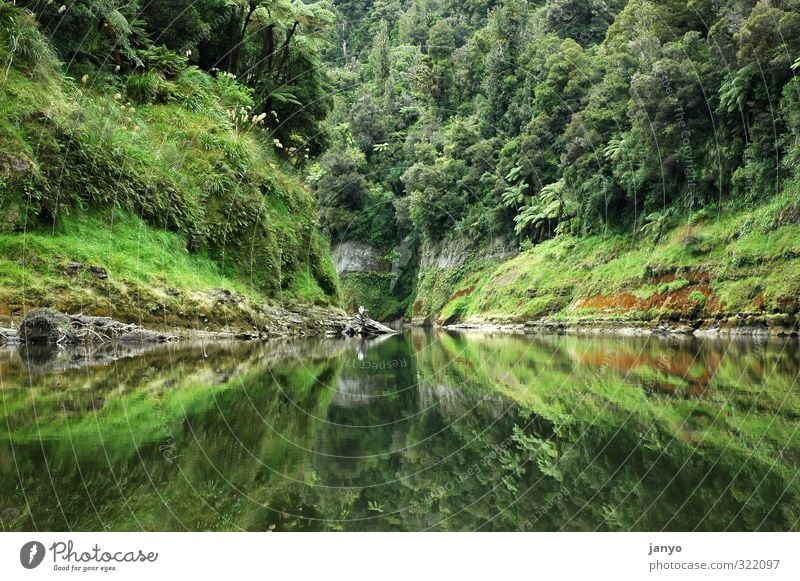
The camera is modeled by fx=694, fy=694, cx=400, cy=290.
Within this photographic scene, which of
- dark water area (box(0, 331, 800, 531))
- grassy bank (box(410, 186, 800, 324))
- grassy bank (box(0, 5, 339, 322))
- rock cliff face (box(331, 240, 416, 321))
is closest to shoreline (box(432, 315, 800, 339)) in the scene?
grassy bank (box(410, 186, 800, 324))

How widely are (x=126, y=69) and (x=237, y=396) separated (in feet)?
60.9

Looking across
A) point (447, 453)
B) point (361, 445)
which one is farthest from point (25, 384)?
point (447, 453)

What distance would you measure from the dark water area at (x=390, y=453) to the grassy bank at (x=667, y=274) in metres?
18.7

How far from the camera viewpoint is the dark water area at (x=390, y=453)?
12.4ft

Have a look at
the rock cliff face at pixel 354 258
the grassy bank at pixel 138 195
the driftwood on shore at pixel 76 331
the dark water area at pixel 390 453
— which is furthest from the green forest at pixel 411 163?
the dark water area at pixel 390 453

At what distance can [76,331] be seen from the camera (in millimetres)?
15172

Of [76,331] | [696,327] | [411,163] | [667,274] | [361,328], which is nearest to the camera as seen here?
[76,331]

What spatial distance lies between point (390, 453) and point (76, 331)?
477 inches

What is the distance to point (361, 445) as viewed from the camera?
561 cm

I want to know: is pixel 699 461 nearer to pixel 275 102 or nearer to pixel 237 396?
pixel 237 396

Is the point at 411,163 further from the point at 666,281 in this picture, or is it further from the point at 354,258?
the point at 666,281

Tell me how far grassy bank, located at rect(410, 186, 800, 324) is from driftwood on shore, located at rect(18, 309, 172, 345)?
846 inches

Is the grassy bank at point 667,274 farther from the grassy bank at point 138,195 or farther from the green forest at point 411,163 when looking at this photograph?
the grassy bank at point 138,195

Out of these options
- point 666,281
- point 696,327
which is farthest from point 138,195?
point 666,281
